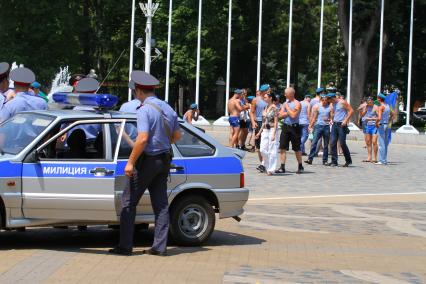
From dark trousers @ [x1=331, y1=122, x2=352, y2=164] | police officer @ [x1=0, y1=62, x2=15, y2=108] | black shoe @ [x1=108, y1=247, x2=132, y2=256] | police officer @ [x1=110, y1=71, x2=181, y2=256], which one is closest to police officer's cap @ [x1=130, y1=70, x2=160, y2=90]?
police officer @ [x1=110, y1=71, x2=181, y2=256]

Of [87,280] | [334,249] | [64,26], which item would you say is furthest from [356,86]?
[87,280]

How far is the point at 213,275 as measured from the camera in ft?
29.3

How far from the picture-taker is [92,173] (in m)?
10.1

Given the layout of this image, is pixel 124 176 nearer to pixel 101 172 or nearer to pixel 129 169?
pixel 101 172

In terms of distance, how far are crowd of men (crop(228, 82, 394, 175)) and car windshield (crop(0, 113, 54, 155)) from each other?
9761 mm

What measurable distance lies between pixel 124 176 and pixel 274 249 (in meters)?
2.05

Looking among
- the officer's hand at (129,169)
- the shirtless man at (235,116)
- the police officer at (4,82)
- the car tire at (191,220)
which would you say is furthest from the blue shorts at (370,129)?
the officer's hand at (129,169)

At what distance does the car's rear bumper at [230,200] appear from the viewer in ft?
35.7

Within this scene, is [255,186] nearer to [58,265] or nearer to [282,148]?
[282,148]

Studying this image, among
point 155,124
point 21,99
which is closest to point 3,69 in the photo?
point 21,99

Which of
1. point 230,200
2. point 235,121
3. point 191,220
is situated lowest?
point 191,220

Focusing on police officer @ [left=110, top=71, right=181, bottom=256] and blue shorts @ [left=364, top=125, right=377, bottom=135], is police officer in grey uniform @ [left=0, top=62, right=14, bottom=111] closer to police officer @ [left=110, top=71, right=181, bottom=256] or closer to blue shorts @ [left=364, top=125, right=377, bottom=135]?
police officer @ [left=110, top=71, right=181, bottom=256]

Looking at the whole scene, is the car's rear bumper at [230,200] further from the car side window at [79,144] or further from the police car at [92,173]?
the car side window at [79,144]

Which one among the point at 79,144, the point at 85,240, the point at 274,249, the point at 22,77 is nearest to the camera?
the point at 79,144
